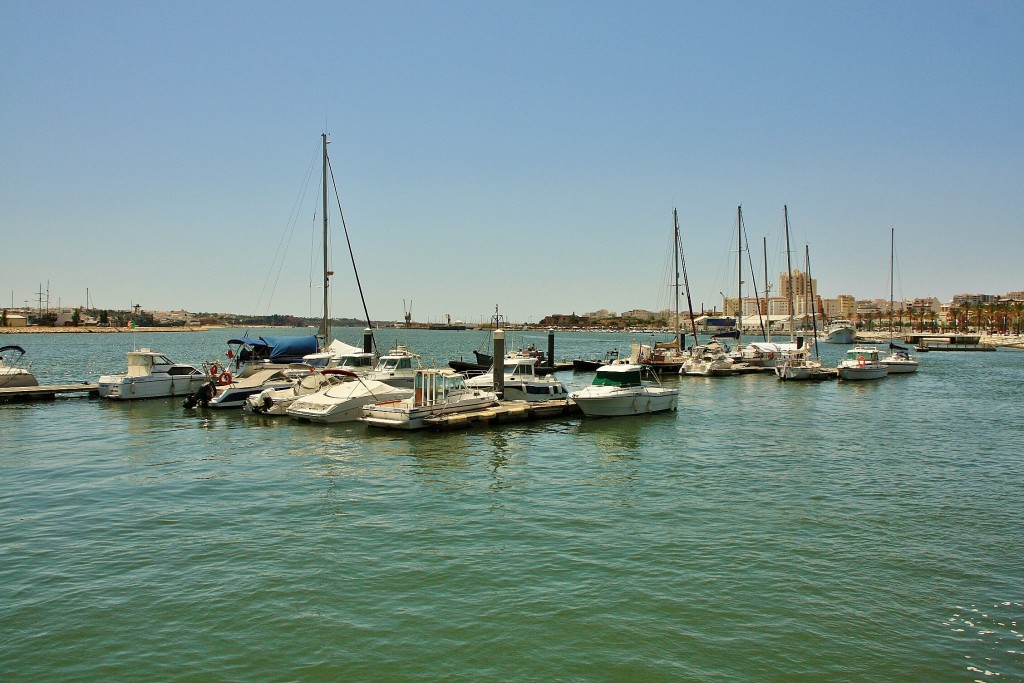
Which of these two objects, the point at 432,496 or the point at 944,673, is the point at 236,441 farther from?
the point at 944,673

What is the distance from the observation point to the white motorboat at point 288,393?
3350cm

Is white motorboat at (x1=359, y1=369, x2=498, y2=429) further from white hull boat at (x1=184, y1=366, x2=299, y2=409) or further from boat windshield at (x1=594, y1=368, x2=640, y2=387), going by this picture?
white hull boat at (x1=184, y1=366, x2=299, y2=409)

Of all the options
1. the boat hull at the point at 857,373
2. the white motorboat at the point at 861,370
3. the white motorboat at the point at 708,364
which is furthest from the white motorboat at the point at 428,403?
the white motorboat at the point at 861,370

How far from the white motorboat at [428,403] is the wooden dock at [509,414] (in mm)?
366

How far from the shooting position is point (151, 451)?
24828 mm

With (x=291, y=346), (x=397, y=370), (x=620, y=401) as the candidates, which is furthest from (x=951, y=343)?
(x=397, y=370)

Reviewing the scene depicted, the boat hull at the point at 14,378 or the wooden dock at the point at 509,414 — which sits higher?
the boat hull at the point at 14,378

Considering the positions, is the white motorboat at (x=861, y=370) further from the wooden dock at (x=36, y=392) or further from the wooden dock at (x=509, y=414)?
the wooden dock at (x=36, y=392)

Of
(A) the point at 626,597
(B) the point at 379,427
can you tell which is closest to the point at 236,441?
(B) the point at 379,427

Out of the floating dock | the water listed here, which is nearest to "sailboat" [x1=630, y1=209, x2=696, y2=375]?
the water

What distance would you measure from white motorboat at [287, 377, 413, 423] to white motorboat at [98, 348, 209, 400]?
12.9 meters

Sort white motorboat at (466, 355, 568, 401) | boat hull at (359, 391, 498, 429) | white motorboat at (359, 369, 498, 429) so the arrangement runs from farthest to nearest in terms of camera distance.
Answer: white motorboat at (466, 355, 568, 401) → white motorboat at (359, 369, 498, 429) → boat hull at (359, 391, 498, 429)

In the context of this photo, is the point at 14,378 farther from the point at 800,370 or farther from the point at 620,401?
the point at 800,370

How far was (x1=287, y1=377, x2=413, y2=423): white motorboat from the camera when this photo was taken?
31234 mm
